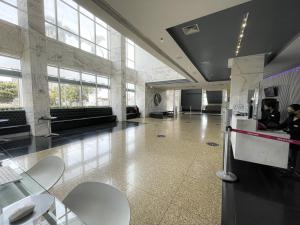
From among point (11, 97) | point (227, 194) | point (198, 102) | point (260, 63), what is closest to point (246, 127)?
point (227, 194)

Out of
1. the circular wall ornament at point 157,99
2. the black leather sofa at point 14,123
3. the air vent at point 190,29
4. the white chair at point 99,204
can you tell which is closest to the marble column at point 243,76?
the air vent at point 190,29

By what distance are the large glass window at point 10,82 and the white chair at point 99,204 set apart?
6618 millimetres

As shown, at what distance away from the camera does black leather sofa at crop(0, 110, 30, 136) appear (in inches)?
196

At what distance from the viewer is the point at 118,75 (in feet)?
31.2

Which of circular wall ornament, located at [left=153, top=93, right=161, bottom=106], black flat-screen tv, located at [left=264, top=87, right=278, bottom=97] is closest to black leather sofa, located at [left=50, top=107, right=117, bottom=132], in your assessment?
circular wall ornament, located at [left=153, top=93, right=161, bottom=106]

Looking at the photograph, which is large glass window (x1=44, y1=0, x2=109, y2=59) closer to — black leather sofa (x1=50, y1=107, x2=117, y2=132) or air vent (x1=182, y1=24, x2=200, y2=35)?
black leather sofa (x1=50, y1=107, x2=117, y2=132)

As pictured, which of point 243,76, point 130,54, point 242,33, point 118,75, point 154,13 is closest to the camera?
point 154,13

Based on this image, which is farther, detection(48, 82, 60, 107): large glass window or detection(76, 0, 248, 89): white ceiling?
detection(48, 82, 60, 107): large glass window

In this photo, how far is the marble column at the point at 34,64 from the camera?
16.8 ft

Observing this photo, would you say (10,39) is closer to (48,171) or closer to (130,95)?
(48,171)

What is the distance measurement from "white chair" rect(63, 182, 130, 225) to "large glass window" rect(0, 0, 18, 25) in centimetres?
739

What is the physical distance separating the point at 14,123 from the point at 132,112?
288 inches

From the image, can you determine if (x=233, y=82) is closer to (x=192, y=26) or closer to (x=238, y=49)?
(x=238, y=49)

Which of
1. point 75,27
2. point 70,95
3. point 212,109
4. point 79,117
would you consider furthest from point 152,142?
point 212,109
